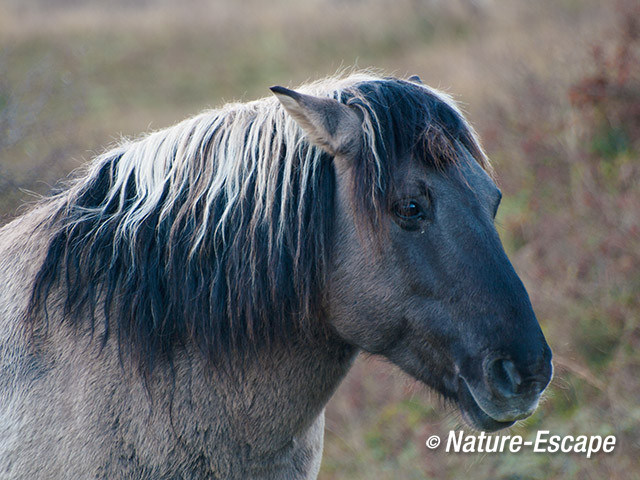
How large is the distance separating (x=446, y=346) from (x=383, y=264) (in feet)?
1.27

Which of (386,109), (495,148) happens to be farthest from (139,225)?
(495,148)

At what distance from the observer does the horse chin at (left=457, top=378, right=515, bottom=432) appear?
2.34 metres

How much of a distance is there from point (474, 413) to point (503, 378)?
0.20m

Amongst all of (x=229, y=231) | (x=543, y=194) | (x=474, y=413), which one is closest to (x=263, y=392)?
(x=229, y=231)

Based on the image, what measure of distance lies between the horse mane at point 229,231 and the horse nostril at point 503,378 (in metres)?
0.67

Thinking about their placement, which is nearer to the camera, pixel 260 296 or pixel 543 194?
pixel 260 296

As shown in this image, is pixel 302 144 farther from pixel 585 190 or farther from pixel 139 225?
pixel 585 190

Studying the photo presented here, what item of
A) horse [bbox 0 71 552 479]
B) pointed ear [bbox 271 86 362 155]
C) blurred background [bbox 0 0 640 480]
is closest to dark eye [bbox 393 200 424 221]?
horse [bbox 0 71 552 479]

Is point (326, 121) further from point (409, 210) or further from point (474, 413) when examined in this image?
point (474, 413)

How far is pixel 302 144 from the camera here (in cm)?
250

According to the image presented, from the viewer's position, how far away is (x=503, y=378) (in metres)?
2.26
